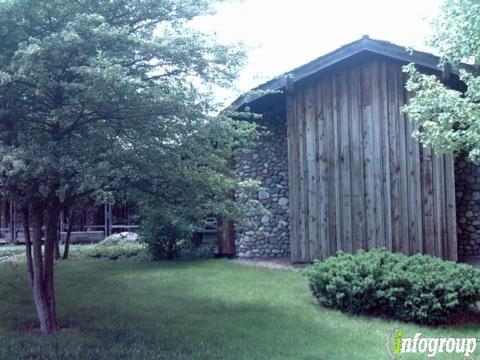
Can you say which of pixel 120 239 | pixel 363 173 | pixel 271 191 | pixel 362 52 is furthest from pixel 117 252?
pixel 362 52

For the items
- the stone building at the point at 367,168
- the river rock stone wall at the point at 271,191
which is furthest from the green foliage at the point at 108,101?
the river rock stone wall at the point at 271,191

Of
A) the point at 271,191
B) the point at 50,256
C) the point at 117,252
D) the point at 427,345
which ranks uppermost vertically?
the point at 271,191

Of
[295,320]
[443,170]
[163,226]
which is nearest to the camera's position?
[295,320]

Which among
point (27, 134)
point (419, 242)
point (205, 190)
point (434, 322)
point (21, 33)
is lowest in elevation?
point (434, 322)

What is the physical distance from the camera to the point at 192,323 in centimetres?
719

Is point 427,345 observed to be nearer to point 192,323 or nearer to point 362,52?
point 192,323

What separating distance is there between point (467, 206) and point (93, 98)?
9468mm

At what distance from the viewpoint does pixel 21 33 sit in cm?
609

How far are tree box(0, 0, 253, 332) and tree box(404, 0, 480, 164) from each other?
227 cm

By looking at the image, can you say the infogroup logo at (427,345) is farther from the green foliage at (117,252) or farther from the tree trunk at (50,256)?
the green foliage at (117,252)

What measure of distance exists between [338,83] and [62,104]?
23.3 feet

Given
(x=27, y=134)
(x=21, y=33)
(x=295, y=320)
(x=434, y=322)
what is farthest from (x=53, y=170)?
(x=434, y=322)

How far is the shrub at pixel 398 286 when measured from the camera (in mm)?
7023

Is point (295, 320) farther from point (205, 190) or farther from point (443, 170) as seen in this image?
point (443, 170)
